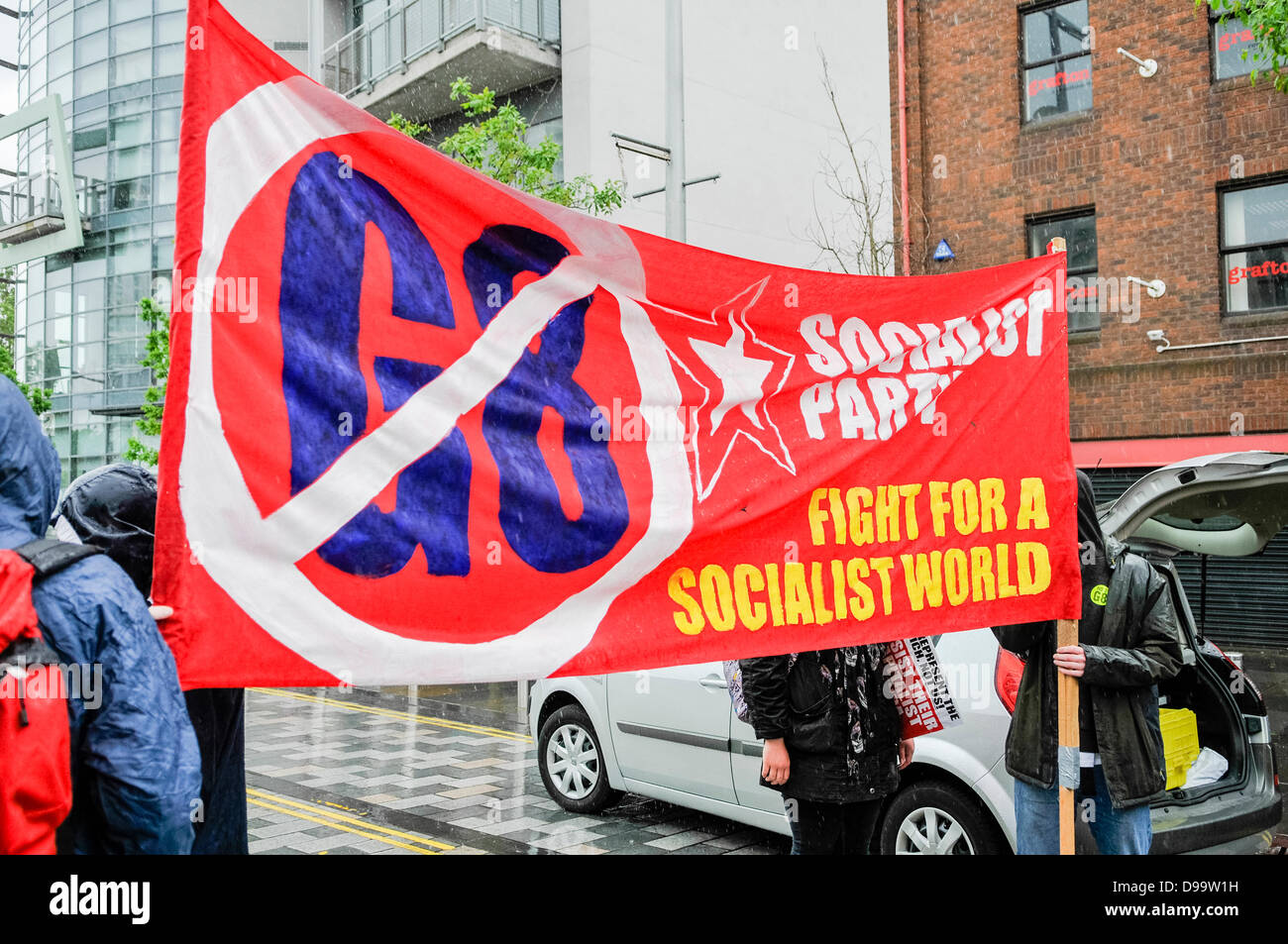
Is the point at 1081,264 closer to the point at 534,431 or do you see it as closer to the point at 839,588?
the point at 839,588

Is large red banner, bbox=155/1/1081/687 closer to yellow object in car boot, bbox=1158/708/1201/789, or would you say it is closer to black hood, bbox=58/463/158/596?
black hood, bbox=58/463/158/596

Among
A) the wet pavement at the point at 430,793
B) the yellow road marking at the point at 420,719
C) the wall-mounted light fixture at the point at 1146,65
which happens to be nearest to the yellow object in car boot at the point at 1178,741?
the wet pavement at the point at 430,793

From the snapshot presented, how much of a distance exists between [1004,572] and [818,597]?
796mm

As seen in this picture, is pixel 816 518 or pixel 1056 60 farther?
pixel 1056 60

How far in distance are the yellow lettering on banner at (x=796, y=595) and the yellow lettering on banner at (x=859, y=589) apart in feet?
0.59

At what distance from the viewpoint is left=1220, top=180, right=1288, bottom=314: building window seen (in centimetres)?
1395

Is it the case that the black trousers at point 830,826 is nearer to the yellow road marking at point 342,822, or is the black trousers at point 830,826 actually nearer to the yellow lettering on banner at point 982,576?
the yellow lettering on banner at point 982,576

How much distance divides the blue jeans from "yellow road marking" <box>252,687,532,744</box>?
6.26m

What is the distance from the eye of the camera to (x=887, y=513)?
379 cm

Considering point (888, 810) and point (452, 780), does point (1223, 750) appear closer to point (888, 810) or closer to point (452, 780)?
point (888, 810)

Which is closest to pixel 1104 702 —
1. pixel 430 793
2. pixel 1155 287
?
pixel 430 793

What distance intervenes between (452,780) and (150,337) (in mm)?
13600

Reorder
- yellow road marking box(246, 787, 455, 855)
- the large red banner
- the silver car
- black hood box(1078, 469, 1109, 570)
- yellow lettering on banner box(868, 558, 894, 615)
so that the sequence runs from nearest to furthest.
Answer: the large red banner < yellow lettering on banner box(868, 558, 894, 615) < black hood box(1078, 469, 1109, 570) < the silver car < yellow road marking box(246, 787, 455, 855)

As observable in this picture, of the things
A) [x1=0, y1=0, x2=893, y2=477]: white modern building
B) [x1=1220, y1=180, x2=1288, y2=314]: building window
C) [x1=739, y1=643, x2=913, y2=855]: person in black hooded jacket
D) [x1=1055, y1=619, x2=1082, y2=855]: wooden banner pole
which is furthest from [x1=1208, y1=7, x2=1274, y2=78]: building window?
[x1=739, y1=643, x2=913, y2=855]: person in black hooded jacket
